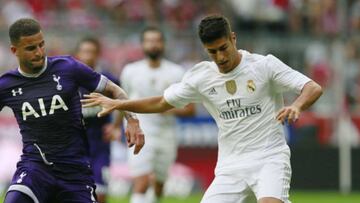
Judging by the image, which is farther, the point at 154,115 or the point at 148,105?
the point at 154,115

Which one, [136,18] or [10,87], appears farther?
[136,18]

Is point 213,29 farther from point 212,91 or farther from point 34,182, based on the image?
point 34,182

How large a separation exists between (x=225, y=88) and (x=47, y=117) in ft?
5.09

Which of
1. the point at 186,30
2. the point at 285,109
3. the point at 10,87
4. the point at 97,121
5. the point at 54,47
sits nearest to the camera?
the point at 285,109

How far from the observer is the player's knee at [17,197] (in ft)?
26.7

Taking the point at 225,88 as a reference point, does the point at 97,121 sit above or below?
below

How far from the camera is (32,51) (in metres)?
8.34

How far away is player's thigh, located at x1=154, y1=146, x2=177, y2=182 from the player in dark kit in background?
200 inches

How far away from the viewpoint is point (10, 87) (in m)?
8.46

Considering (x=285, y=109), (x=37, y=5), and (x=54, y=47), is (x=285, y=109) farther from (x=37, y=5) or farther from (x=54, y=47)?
(x=37, y=5)

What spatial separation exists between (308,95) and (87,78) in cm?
188

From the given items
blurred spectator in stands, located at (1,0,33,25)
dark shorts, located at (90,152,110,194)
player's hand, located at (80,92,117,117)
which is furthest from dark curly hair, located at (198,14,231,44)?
blurred spectator in stands, located at (1,0,33,25)

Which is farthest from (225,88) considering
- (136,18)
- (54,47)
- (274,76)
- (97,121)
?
(136,18)

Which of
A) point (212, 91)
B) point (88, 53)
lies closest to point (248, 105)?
point (212, 91)
